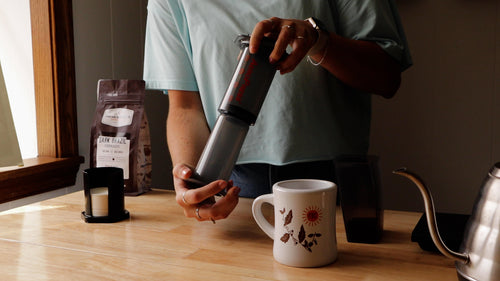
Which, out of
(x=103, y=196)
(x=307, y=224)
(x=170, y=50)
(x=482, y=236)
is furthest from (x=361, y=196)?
(x=170, y=50)

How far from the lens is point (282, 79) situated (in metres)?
1.17

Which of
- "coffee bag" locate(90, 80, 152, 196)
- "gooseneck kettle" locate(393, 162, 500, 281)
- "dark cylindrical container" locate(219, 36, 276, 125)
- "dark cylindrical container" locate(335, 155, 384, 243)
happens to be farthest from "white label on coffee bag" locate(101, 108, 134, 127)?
"gooseneck kettle" locate(393, 162, 500, 281)

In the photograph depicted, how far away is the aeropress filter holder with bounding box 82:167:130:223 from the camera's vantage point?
96 centimetres

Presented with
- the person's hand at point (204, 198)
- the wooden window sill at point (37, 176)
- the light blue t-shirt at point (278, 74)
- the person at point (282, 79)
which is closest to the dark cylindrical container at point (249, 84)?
the person's hand at point (204, 198)

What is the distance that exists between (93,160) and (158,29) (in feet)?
1.25

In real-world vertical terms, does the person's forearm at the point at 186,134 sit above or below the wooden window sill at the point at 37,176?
above

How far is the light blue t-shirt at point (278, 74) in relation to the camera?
1.13 m

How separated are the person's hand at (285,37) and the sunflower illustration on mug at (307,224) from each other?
0.88 feet

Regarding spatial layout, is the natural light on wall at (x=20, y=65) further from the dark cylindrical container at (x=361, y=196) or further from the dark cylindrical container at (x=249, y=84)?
the dark cylindrical container at (x=361, y=196)

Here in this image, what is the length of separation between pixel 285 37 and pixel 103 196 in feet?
1.56

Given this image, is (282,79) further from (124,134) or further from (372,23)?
(124,134)

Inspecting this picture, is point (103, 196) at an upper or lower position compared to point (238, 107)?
lower

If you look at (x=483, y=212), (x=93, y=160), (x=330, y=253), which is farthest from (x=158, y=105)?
(x=483, y=212)

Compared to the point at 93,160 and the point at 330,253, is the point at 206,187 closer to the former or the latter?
the point at 330,253
